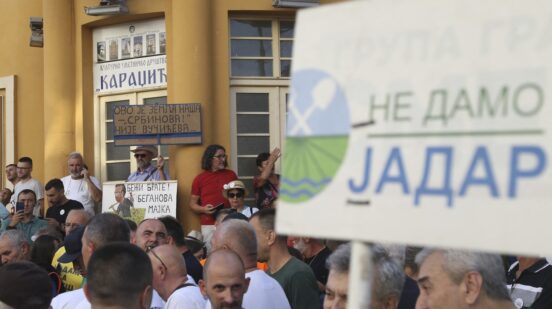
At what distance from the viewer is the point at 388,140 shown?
2.84m

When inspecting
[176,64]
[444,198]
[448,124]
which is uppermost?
[176,64]

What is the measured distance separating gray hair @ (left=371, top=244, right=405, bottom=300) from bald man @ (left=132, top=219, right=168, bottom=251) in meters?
2.74

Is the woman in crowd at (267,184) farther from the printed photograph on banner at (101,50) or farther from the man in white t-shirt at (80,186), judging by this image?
the printed photograph on banner at (101,50)

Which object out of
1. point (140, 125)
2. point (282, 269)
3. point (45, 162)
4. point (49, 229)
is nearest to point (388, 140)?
point (282, 269)

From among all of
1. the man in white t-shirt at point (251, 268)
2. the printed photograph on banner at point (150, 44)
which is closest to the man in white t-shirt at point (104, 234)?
the man in white t-shirt at point (251, 268)

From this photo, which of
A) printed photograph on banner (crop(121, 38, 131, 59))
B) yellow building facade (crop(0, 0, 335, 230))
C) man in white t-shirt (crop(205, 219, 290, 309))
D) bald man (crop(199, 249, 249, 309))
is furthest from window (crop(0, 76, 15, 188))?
bald man (crop(199, 249, 249, 309))

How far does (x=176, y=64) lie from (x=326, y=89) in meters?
10.2

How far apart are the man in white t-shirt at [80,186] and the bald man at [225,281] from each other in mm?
8470

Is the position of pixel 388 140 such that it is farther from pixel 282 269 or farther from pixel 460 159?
pixel 282 269

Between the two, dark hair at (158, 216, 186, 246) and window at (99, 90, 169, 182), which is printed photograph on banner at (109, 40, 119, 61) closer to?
window at (99, 90, 169, 182)

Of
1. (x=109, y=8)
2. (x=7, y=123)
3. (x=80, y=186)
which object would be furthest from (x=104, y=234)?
(x=7, y=123)

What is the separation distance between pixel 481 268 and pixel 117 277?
1.54 metres

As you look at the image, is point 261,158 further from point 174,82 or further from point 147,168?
point 174,82

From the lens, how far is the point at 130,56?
46.9 ft
